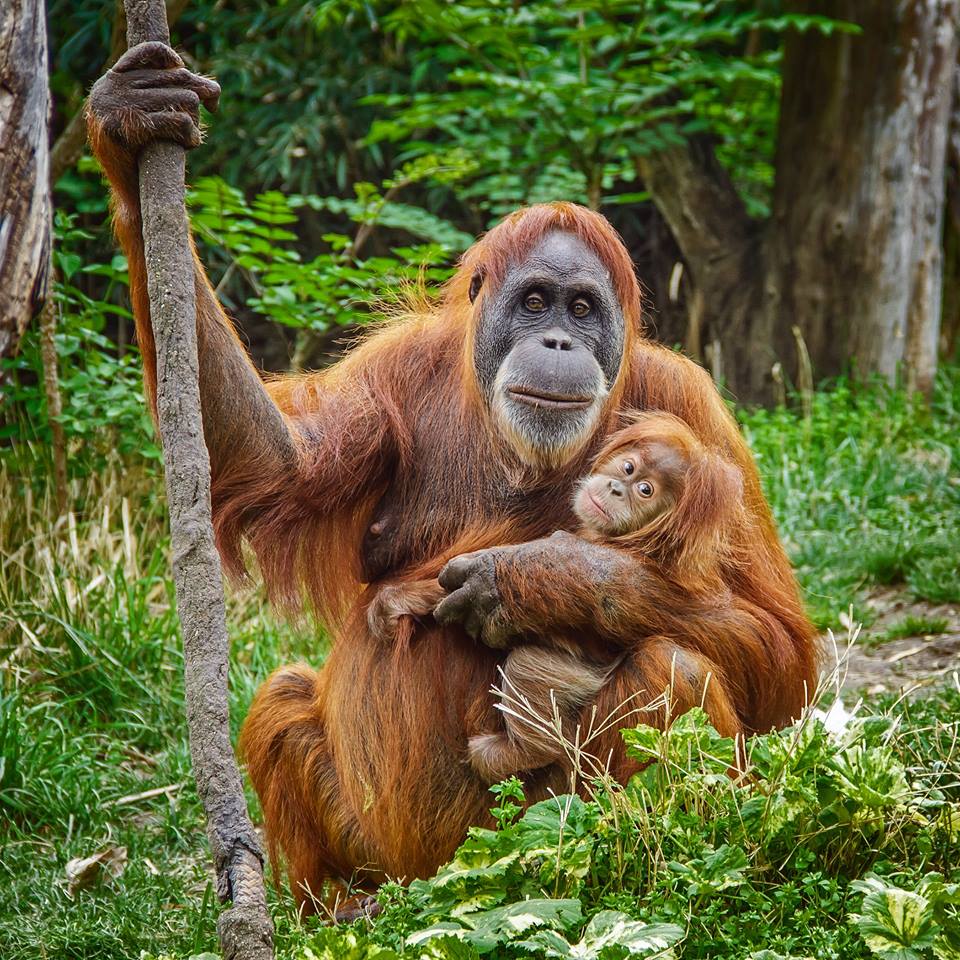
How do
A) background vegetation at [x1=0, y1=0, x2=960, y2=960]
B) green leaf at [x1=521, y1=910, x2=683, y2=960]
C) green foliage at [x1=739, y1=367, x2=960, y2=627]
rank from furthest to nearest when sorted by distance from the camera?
green foliage at [x1=739, y1=367, x2=960, y2=627], background vegetation at [x1=0, y1=0, x2=960, y2=960], green leaf at [x1=521, y1=910, x2=683, y2=960]

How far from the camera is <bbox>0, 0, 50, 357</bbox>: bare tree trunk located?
127 inches

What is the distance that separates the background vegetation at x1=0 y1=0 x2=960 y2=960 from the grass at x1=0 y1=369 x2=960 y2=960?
0.05 feet

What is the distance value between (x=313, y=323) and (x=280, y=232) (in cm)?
47

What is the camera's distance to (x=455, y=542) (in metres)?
3.47

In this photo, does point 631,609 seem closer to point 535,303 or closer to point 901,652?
point 535,303

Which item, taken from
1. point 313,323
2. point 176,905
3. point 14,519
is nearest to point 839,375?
point 313,323

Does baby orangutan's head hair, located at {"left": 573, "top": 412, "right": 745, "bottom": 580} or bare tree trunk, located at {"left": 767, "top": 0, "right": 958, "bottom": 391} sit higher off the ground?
bare tree trunk, located at {"left": 767, "top": 0, "right": 958, "bottom": 391}

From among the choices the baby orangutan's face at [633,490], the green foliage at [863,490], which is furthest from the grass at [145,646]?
the baby orangutan's face at [633,490]

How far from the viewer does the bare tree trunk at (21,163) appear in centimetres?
323

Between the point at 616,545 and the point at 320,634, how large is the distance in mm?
1064

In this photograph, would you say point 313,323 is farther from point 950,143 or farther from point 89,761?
point 950,143

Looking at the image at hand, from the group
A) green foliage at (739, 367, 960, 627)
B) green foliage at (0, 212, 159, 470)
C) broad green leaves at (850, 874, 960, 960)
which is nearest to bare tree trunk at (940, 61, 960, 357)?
green foliage at (739, 367, 960, 627)

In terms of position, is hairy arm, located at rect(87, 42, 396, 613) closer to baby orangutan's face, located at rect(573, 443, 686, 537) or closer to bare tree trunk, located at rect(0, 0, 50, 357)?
bare tree trunk, located at rect(0, 0, 50, 357)

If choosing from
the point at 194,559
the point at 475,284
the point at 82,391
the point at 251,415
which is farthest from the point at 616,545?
the point at 82,391
